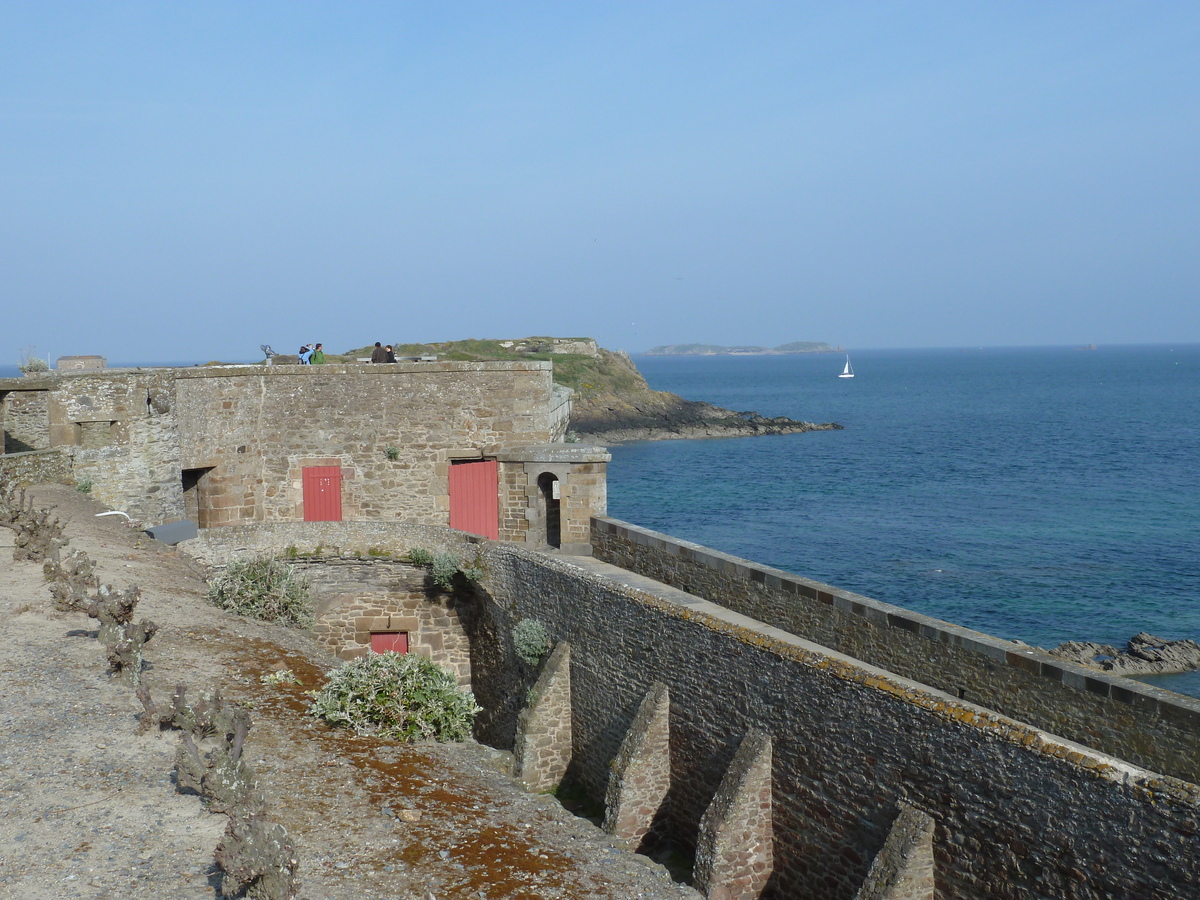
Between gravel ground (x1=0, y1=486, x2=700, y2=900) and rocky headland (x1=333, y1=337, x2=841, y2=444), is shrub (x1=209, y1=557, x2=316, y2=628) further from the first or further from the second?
rocky headland (x1=333, y1=337, x2=841, y2=444)

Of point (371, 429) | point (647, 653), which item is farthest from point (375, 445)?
point (647, 653)

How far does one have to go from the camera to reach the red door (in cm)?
2338

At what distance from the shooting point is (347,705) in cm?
1285

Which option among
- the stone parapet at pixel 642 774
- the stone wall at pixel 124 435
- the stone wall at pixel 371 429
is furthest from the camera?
the stone wall at pixel 371 429

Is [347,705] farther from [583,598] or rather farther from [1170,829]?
[1170,829]

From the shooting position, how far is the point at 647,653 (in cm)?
1582

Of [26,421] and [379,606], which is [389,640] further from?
[26,421]

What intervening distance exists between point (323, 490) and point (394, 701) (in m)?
10.9

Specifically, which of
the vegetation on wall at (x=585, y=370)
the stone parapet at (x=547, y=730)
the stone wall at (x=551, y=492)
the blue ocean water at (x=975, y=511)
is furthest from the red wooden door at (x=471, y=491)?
the vegetation on wall at (x=585, y=370)

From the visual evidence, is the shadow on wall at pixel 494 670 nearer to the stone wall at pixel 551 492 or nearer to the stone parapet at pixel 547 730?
the stone parapet at pixel 547 730

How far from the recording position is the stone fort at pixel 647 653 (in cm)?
1024

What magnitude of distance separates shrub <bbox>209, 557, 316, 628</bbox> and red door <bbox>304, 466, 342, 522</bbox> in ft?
14.2

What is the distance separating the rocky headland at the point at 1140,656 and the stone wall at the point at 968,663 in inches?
585

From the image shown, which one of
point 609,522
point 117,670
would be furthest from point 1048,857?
point 609,522
